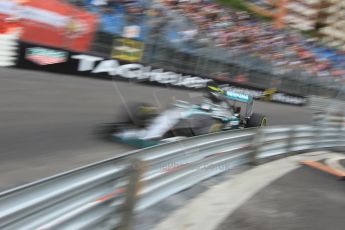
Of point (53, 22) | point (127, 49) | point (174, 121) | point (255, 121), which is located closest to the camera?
point (174, 121)

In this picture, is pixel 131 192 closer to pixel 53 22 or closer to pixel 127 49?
pixel 53 22

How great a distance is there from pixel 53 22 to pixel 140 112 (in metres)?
5.91

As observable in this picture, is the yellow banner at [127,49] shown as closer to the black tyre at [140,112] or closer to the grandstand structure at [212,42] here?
the grandstand structure at [212,42]

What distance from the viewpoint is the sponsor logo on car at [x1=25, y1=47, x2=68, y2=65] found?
37.1 ft

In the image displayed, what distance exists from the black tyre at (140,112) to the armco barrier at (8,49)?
5242 millimetres

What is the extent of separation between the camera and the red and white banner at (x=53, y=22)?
430 inches

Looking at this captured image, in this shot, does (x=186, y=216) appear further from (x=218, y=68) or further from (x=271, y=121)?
(x=218, y=68)

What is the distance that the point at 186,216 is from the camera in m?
4.79

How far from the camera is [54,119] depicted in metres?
7.79

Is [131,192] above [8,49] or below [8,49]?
below

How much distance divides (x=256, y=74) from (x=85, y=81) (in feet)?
30.1

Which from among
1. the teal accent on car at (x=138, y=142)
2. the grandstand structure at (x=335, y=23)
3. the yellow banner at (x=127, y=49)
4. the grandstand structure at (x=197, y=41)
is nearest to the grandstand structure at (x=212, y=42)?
the grandstand structure at (x=197, y=41)

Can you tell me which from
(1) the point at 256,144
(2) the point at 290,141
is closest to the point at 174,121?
(1) the point at 256,144

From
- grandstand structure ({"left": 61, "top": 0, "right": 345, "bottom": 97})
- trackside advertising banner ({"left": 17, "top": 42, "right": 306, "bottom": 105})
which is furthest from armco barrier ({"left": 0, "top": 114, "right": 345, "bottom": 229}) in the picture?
grandstand structure ({"left": 61, "top": 0, "right": 345, "bottom": 97})
